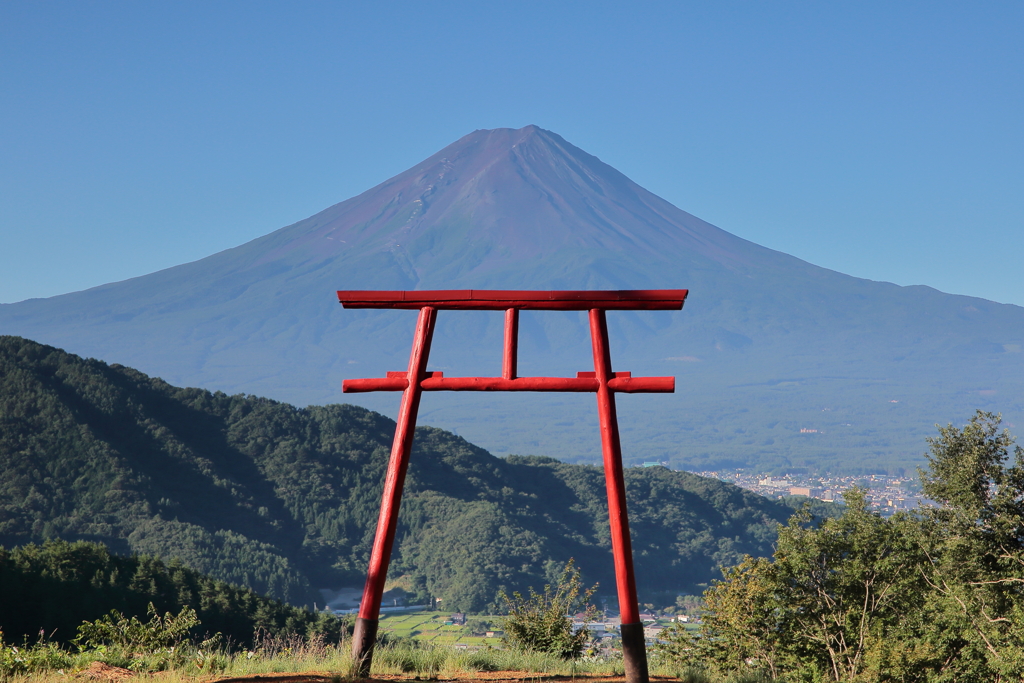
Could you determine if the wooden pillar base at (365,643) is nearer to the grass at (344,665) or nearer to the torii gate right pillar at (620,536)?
the grass at (344,665)

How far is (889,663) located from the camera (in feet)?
48.4

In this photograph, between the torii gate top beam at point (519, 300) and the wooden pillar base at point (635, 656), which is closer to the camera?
the wooden pillar base at point (635, 656)

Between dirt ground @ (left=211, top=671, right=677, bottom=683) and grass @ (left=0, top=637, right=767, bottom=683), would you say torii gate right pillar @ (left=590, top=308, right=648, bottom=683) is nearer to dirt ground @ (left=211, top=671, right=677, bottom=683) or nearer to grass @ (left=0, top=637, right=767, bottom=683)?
dirt ground @ (left=211, top=671, right=677, bottom=683)

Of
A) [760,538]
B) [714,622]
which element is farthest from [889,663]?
[760,538]

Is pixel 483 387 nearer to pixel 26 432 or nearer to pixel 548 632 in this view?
pixel 548 632

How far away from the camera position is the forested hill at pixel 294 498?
66.5 metres

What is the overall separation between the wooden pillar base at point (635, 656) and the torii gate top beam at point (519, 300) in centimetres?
266

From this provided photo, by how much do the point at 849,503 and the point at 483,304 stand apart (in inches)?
531

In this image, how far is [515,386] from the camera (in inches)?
317

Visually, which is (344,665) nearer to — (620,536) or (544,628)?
(620,536)

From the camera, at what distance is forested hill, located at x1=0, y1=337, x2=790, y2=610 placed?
6650 centimetres

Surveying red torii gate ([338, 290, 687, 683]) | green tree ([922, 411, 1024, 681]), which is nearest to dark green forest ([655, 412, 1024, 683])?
green tree ([922, 411, 1024, 681])

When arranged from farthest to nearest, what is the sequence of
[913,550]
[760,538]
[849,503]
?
1. [760,538]
2. [849,503]
3. [913,550]

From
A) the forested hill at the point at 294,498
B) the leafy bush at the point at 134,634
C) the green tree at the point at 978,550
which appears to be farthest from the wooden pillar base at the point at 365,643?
the forested hill at the point at 294,498
